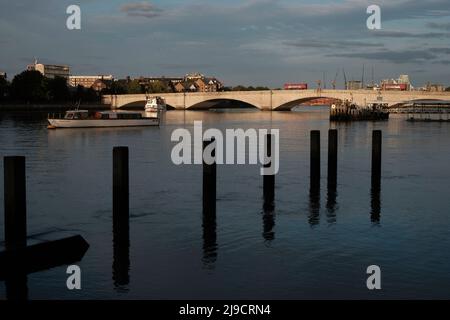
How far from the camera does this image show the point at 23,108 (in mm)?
105812

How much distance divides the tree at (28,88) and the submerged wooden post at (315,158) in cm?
9853

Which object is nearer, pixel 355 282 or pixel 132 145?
pixel 355 282

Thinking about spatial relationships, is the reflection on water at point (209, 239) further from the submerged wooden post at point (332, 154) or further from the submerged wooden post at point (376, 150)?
the submerged wooden post at point (376, 150)

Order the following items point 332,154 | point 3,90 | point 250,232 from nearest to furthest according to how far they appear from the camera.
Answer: point 250,232 → point 332,154 → point 3,90

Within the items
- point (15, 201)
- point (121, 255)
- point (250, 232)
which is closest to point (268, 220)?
point (250, 232)

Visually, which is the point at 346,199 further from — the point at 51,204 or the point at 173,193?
the point at 51,204

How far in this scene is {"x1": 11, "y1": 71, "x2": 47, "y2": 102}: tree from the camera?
111188mm

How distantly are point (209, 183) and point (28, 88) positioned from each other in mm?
102033

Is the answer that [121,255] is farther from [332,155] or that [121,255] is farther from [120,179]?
[332,155]

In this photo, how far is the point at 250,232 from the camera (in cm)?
1447

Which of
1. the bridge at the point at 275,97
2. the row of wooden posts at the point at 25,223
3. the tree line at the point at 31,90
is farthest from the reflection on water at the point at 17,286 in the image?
the tree line at the point at 31,90

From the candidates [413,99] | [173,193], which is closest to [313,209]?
[173,193]

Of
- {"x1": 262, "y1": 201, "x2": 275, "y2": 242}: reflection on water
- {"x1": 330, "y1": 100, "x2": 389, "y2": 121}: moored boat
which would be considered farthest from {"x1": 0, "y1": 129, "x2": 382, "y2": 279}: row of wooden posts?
{"x1": 330, "y1": 100, "x2": 389, "y2": 121}: moored boat
